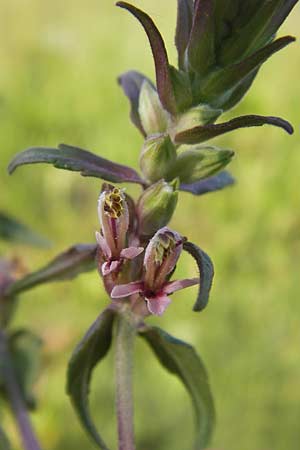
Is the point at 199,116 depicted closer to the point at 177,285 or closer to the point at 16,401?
the point at 177,285

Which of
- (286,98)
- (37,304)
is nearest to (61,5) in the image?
(286,98)

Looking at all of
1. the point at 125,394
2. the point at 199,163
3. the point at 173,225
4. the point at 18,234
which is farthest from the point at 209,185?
the point at 173,225

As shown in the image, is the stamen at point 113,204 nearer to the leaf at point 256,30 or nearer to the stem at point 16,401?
the leaf at point 256,30

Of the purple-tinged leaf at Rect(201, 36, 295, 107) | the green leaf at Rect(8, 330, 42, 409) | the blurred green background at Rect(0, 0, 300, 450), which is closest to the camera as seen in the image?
the purple-tinged leaf at Rect(201, 36, 295, 107)

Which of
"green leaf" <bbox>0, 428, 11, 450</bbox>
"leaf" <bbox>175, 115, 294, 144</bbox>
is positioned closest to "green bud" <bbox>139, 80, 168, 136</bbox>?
"leaf" <bbox>175, 115, 294, 144</bbox>

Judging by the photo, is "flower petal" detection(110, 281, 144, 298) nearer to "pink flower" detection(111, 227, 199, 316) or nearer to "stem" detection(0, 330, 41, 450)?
"pink flower" detection(111, 227, 199, 316)

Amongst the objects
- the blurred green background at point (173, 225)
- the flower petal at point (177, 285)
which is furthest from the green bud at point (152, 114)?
the blurred green background at point (173, 225)
